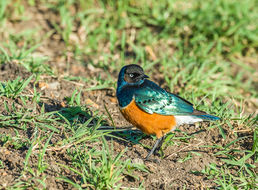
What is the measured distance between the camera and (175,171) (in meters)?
4.46

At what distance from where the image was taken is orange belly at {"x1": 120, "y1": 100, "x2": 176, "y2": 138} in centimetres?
467

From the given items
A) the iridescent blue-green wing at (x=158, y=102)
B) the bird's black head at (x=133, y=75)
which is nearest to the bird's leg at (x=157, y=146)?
the iridescent blue-green wing at (x=158, y=102)

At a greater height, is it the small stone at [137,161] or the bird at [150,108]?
the bird at [150,108]

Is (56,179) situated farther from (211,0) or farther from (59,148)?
(211,0)

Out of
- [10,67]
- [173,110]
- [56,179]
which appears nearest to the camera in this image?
[56,179]

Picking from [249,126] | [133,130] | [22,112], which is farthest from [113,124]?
[249,126]

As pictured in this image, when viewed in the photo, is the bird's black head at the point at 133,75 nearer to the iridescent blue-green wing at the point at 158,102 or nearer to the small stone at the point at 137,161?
the iridescent blue-green wing at the point at 158,102

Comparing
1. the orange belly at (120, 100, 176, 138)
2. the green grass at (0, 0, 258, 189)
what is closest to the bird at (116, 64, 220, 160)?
the orange belly at (120, 100, 176, 138)

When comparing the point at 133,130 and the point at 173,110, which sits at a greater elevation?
the point at 173,110

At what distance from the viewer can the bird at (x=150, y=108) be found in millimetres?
4699

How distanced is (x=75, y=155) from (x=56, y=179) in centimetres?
38

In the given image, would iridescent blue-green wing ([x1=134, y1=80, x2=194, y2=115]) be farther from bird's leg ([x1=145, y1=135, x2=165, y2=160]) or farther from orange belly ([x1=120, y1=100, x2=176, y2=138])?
bird's leg ([x1=145, y1=135, x2=165, y2=160])

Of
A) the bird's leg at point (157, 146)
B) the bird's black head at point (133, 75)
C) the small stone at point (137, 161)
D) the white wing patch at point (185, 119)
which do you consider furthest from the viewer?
the bird's black head at point (133, 75)

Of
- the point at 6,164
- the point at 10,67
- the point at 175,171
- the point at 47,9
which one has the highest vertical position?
the point at 47,9
